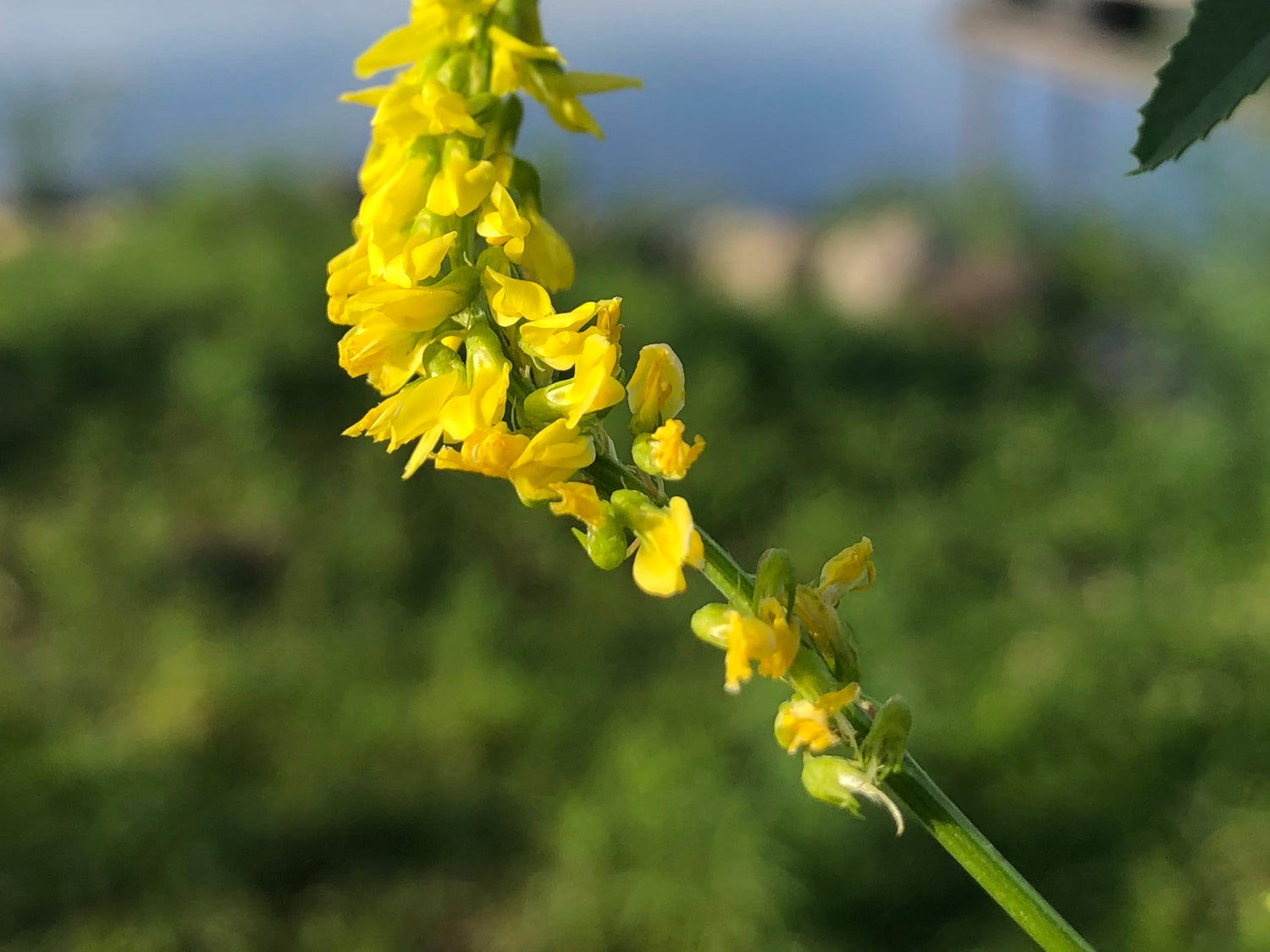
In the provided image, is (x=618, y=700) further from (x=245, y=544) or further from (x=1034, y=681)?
(x=245, y=544)

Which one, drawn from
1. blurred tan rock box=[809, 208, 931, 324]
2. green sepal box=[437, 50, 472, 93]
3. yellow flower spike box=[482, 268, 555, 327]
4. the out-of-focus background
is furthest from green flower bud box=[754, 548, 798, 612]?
blurred tan rock box=[809, 208, 931, 324]

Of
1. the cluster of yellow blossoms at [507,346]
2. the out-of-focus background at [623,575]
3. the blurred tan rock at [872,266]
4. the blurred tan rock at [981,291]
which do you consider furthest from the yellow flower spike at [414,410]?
the blurred tan rock at [981,291]

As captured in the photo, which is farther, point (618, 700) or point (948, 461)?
point (948, 461)

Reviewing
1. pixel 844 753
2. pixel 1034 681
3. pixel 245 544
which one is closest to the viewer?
pixel 844 753

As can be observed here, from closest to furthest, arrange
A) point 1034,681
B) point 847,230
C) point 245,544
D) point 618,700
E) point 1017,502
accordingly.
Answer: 1. point 1034,681
2. point 618,700
3. point 245,544
4. point 1017,502
5. point 847,230

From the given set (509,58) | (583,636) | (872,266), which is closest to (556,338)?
(509,58)

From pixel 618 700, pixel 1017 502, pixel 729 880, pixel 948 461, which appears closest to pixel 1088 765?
pixel 729 880

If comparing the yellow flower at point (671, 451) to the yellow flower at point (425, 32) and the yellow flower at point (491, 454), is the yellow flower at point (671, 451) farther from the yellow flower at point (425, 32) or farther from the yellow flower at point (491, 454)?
the yellow flower at point (425, 32)

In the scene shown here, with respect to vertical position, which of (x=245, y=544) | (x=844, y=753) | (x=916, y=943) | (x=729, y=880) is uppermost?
(x=844, y=753)
